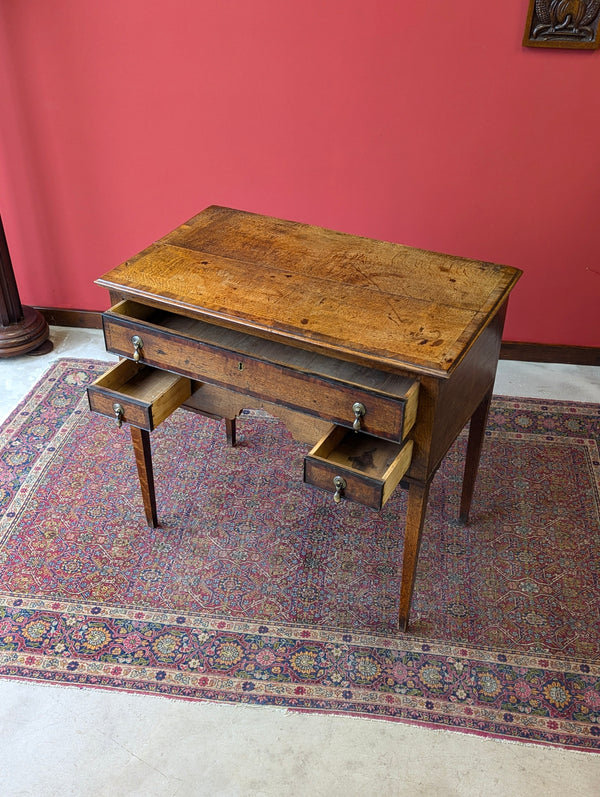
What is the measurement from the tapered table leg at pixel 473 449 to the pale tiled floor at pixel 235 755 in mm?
777

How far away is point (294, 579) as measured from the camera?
8.21ft

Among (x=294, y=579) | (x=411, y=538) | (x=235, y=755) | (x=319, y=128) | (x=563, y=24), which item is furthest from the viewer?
(x=319, y=128)

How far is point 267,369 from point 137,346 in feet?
1.29

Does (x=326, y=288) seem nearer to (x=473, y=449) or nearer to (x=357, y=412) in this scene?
(x=357, y=412)

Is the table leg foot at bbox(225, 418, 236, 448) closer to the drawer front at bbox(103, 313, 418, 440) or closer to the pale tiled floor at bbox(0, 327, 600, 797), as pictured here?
the drawer front at bbox(103, 313, 418, 440)

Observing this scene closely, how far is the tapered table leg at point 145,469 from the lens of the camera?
2445 millimetres

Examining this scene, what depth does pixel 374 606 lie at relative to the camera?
2.42 meters

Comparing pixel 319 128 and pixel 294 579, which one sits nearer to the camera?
pixel 294 579

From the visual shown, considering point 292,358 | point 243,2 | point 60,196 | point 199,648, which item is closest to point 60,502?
point 199,648

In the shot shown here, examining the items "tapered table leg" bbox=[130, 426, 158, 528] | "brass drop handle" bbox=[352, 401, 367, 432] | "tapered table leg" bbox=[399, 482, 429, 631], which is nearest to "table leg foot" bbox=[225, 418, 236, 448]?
"tapered table leg" bbox=[130, 426, 158, 528]

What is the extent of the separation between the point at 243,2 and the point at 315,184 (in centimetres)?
71

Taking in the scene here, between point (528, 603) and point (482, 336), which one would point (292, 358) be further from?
point (528, 603)

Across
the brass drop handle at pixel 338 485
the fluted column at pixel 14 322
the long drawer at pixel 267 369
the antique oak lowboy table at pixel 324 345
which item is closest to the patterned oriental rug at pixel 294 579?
the antique oak lowboy table at pixel 324 345

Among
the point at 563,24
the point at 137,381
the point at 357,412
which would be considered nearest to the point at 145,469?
the point at 137,381
